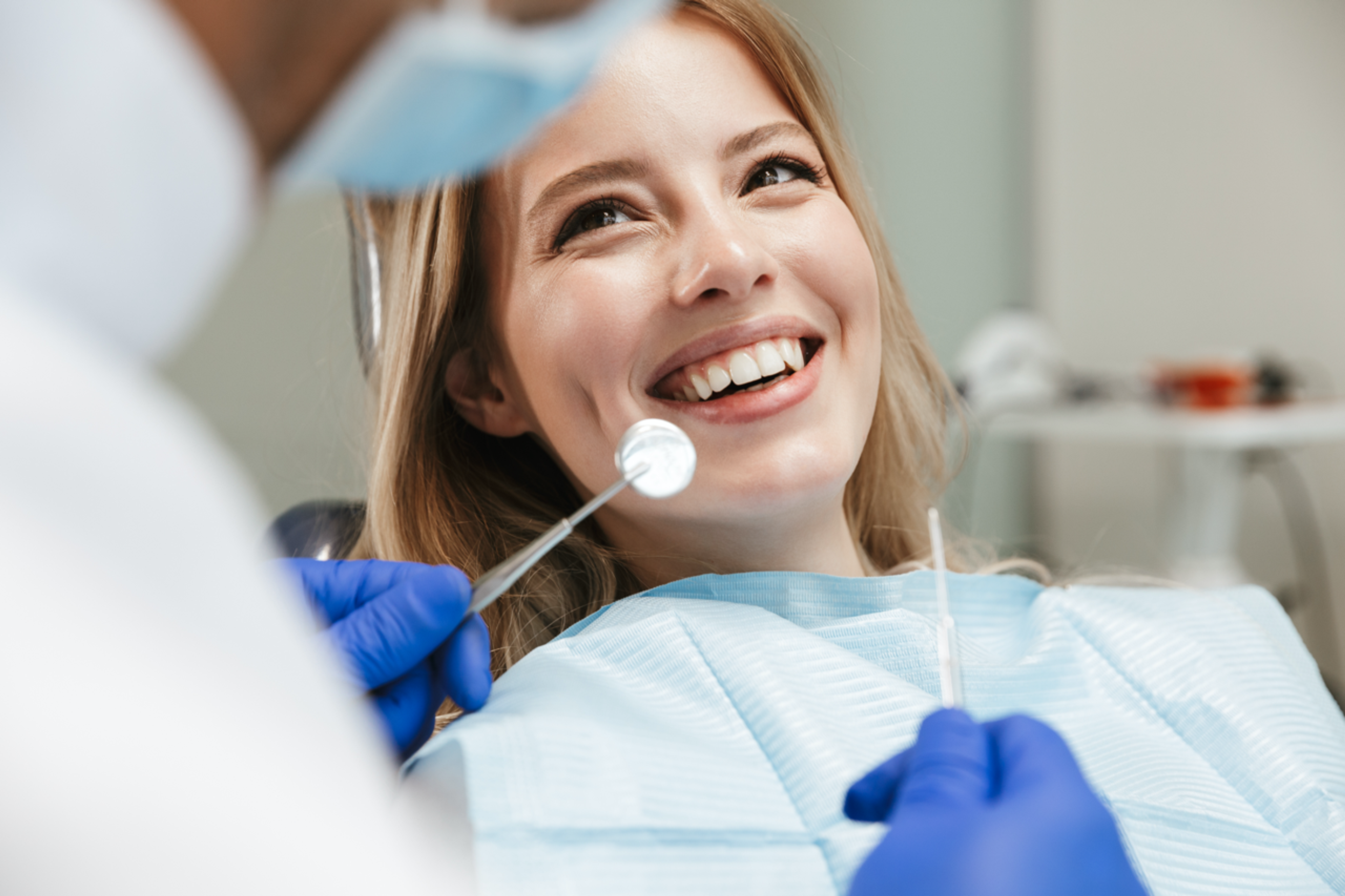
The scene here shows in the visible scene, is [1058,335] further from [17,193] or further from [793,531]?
[17,193]

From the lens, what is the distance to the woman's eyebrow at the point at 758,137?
957 millimetres

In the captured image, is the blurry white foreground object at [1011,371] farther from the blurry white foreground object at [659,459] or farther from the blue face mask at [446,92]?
the blue face mask at [446,92]

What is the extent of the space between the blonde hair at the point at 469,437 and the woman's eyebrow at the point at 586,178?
0.09 m

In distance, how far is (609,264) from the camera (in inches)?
36.3

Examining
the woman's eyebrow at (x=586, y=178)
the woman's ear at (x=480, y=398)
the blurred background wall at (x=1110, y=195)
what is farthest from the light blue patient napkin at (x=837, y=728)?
the blurred background wall at (x=1110, y=195)

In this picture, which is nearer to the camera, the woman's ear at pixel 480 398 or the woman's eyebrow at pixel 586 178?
the woman's eyebrow at pixel 586 178

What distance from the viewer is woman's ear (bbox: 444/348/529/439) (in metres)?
1.07

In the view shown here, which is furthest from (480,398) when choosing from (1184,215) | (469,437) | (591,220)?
(1184,215)

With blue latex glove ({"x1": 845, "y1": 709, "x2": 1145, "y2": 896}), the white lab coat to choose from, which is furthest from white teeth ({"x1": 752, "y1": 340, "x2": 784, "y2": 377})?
the white lab coat

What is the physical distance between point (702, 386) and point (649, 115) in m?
0.23

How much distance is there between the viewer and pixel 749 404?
Answer: 909 mm

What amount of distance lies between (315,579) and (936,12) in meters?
2.81

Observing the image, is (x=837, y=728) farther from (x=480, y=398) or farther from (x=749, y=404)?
(x=480, y=398)

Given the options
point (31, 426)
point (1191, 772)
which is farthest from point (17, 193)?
point (1191, 772)
